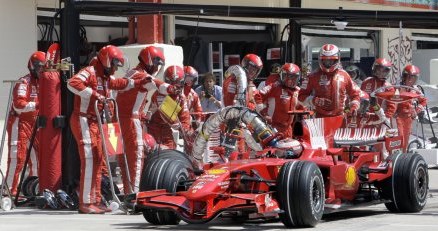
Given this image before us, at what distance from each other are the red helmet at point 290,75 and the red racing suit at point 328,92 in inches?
15.1

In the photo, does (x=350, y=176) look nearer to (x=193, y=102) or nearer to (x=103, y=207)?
(x=103, y=207)

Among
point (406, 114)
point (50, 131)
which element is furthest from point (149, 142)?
point (406, 114)

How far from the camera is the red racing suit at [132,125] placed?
15406 mm

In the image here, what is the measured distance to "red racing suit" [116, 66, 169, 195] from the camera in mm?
15406

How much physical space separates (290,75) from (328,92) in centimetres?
78

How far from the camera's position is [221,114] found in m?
14.0

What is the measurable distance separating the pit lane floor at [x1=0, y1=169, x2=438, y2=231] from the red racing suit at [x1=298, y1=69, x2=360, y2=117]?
220cm

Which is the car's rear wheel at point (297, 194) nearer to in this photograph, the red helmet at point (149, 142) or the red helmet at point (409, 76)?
the red helmet at point (149, 142)

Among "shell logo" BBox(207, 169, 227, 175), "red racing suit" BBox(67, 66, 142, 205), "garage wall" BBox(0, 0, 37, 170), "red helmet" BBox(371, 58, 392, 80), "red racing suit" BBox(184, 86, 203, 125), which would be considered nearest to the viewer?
"shell logo" BBox(207, 169, 227, 175)

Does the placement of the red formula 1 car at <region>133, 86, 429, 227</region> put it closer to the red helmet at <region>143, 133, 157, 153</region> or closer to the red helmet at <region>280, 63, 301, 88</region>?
the red helmet at <region>280, 63, 301, 88</region>

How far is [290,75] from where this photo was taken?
16234mm

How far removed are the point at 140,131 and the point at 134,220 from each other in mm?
2047

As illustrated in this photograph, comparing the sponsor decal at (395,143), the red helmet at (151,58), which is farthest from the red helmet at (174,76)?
the sponsor decal at (395,143)

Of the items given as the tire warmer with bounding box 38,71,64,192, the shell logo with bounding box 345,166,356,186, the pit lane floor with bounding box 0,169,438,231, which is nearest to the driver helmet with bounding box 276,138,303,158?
the shell logo with bounding box 345,166,356,186
